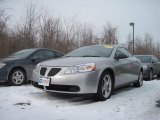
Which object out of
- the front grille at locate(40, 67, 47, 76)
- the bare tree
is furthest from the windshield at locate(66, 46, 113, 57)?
the bare tree

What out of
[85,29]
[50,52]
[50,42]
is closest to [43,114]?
[50,52]

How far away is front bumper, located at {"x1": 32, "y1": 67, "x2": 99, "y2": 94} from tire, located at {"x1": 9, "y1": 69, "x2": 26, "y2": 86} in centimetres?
311

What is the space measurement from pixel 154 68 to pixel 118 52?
6581mm

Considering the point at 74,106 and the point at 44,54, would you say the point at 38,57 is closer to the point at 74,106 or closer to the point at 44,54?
the point at 44,54

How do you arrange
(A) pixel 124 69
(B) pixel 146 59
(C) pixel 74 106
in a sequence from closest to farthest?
(C) pixel 74 106 < (A) pixel 124 69 < (B) pixel 146 59

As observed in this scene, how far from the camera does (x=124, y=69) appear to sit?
26.1 feet

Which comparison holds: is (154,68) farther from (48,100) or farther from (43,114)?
(43,114)

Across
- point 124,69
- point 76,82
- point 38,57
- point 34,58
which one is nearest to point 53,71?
point 76,82

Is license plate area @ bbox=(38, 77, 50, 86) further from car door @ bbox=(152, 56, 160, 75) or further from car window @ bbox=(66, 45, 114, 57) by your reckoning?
car door @ bbox=(152, 56, 160, 75)

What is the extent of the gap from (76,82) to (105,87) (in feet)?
3.02

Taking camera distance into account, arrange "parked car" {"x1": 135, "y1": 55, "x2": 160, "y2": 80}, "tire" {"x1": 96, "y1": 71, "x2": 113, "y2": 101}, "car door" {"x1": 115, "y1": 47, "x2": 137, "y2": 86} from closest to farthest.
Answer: "tire" {"x1": 96, "y1": 71, "x2": 113, "y2": 101} → "car door" {"x1": 115, "y1": 47, "x2": 137, "y2": 86} → "parked car" {"x1": 135, "y1": 55, "x2": 160, "y2": 80}

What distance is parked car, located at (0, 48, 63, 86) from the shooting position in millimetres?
9148

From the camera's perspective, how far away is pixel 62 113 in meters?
5.54

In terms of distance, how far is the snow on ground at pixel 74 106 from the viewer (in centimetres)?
535
